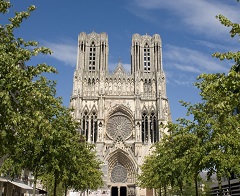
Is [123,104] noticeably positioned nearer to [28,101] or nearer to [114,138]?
[114,138]

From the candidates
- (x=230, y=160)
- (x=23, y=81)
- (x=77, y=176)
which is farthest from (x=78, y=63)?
(x=23, y=81)

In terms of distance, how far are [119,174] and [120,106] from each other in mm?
12571

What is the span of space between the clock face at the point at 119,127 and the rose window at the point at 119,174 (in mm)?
5485

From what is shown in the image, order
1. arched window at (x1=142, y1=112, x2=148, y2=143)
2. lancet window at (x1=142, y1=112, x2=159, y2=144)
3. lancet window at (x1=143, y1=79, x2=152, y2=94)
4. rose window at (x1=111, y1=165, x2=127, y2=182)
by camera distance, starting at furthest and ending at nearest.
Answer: lancet window at (x1=143, y1=79, x2=152, y2=94)
arched window at (x1=142, y1=112, x2=148, y2=143)
lancet window at (x1=142, y1=112, x2=159, y2=144)
rose window at (x1=111, y1=165, x2=127, y2=182)

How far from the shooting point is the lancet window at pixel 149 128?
2282 inches

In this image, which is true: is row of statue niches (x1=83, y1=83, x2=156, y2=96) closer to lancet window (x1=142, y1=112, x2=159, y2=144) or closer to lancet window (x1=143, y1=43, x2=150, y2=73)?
lancet window (x1=143, y1=43, x2=150, y2=73)

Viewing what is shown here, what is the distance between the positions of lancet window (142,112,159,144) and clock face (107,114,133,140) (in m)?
2.66

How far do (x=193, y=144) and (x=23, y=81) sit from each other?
1201 centimetres

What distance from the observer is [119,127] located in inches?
2325

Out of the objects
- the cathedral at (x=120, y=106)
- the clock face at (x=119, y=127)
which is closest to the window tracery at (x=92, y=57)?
the cathedral at (x=120, y=106)

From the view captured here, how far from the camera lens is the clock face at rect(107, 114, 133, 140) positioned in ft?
192

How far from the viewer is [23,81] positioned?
934 centimetres

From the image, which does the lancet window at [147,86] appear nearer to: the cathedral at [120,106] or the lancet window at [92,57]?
the cathedral at [120,106]

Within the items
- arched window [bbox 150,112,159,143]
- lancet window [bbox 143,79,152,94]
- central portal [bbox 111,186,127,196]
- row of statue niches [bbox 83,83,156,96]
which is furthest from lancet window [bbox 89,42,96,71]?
central portal [bbox 111,186,127,196]
